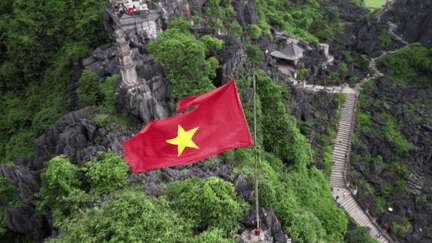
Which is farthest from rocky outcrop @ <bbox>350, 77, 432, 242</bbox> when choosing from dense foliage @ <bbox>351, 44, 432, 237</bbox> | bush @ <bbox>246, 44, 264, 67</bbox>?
bush @ <bbox>246, 44, 264, 67</bbox>

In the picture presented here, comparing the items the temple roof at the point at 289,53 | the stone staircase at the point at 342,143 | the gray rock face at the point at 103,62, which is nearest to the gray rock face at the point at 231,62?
the gray rock face at the point at 103,62

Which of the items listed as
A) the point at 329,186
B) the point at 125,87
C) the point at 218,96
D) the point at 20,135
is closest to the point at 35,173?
the point at 125,87

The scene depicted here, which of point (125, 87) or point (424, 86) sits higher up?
point (125, 87)

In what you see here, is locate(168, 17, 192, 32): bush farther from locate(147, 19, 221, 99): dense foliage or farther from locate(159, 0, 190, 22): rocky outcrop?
locate(147, 19, 221, 99): dense foliage

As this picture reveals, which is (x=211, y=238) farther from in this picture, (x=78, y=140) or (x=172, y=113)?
(x=78, y=140)

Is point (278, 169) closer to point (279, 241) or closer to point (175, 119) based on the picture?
point (279, 241)

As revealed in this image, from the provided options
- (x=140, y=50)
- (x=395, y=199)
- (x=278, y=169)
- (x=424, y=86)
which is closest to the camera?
(x=278, y=169)
